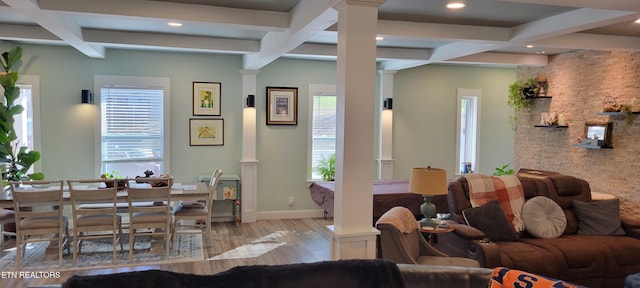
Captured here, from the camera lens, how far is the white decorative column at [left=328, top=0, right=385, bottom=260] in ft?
9.65

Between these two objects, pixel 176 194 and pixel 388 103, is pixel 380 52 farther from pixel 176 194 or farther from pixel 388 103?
pixel 176 194

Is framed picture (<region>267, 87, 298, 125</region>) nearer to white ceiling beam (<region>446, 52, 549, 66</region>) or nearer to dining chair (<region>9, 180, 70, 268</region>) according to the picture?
white ceiling beam (<region>446, 52, 549, 66</region>)

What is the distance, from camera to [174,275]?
1.95 metres

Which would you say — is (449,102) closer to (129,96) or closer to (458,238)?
(458,238)

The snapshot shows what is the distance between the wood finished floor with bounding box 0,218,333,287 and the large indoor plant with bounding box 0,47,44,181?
2.86ft

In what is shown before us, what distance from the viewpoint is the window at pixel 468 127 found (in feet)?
27.1

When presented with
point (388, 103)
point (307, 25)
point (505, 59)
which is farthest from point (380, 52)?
point (307, 25)

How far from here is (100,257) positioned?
509 cm

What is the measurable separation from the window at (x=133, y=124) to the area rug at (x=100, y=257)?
1.39 m

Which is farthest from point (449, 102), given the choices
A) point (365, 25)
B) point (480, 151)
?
point (365, 25)

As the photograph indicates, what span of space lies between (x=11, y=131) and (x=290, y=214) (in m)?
4.05

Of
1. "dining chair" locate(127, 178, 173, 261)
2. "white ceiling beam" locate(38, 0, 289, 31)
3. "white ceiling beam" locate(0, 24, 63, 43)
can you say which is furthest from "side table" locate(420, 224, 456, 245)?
"white ceiling beam" locate(0, 24, 63, 43)

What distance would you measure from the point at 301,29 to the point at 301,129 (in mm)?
3776

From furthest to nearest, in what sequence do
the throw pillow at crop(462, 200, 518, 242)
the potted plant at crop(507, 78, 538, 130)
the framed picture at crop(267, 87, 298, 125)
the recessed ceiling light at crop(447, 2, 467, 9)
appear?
the framed picture at crop(267, 87, 298, 125) → the potted plant at crop(507, 78, 538, 130) → the throw pillow at crop(462, 200, 518, 242) → the recessed ceiling light at crop(447, 2, 467, 9)
